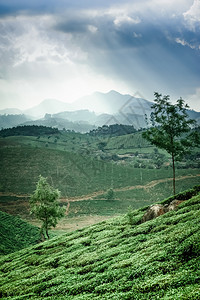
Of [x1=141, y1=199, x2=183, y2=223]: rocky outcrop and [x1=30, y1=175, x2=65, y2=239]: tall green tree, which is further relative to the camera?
[x1=30, y1=175, x2=65, y2=239]: tall green tree

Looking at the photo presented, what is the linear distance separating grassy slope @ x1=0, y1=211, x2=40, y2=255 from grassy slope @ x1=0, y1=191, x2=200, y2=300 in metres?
18.7

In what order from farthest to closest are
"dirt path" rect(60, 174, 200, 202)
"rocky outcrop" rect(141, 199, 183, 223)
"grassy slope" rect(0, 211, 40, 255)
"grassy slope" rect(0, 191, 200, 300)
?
"dirt path" rect(60, 174, 200, 202) → "grassy slope" rect(0, 211, 40, 255) → "rocky outcrop" rect(141, 199, 183, 223) → "grassy slope" rect(0, 191, 200, 300)

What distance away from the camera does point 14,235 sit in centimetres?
4878

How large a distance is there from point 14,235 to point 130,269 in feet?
139

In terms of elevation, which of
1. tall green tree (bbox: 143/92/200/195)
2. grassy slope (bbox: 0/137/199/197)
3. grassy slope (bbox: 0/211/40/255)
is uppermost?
tall green tree (bbox: 143/92/200/195)

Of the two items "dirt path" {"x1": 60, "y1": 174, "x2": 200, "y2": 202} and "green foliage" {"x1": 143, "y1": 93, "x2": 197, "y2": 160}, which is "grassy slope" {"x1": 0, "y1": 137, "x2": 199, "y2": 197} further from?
"green foliage" {"x1": 143, "y1": 93, "x2": 197, "y2": 160}

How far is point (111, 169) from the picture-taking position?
463 feet

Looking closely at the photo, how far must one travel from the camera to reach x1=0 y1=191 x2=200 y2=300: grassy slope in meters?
11.5

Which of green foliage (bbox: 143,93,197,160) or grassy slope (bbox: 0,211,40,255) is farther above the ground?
green foliage (bbox: 143,93,197,160)

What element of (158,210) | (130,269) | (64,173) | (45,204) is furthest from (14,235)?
(64,173)

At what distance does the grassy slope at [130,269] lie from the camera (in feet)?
37.8

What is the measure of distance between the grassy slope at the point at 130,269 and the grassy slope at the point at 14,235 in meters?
18.7

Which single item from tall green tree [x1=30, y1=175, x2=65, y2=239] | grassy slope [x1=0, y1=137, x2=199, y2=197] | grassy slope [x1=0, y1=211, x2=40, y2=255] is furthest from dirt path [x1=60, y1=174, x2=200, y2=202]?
tall green tree [x1=30, y1=175, x2=65, y2=239]

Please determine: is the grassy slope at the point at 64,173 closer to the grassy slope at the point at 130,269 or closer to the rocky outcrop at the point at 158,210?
the rocky outcrop at the point at 158,210
